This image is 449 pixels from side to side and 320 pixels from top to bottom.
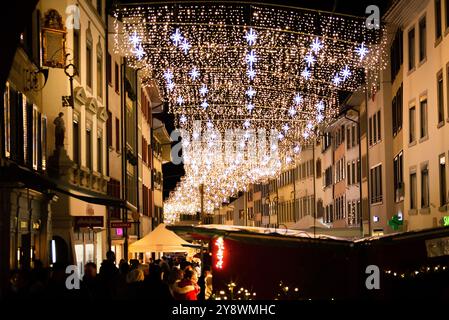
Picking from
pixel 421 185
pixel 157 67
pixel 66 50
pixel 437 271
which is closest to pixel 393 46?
pixel 421 185

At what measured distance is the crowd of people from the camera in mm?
12531

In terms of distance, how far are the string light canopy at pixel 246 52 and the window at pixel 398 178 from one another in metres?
4.25

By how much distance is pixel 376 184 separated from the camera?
49969mm

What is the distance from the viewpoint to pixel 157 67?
30.0 meters

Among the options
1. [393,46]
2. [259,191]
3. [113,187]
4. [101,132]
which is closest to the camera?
[101,132]

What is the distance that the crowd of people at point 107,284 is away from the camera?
12531mm

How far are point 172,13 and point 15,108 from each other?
157 inches

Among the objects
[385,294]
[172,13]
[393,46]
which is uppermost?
[393,46]

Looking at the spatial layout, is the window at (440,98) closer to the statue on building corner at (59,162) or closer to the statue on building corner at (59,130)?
the statue on building corner at (59,162)

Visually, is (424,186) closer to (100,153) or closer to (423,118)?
(423,118)

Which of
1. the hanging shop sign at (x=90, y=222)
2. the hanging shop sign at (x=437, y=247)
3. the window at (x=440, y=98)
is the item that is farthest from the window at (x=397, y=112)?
the hanging shop sign at (x=437, y=247)

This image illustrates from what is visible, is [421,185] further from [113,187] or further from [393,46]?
[113,187]

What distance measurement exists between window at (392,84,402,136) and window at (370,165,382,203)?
3475mm

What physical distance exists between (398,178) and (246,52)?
63.8 ft
